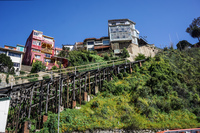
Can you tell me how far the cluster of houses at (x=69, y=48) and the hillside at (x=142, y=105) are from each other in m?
21.9

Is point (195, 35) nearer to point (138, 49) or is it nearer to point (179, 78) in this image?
point (138, 49)

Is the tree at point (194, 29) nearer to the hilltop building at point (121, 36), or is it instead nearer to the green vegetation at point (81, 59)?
the hilltop building at point (121, 36)

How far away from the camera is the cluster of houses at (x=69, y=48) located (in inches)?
1822

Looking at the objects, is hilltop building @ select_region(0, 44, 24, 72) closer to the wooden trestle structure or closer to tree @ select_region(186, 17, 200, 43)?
the wooden trestle structure

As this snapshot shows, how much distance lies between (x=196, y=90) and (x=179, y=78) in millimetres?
3165

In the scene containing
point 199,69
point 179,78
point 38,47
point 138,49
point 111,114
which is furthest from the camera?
point 138,49

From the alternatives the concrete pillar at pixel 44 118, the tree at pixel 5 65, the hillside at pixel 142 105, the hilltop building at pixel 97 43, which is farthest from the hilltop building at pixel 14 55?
the hillside at pixel 142 105

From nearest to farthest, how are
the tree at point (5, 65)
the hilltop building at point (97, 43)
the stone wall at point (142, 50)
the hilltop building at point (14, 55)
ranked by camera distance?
the tree at point (5, 65), the hilltop building at point (14, 55), the stone wall at point (142, 50), the hilltop building at point (97, 43)

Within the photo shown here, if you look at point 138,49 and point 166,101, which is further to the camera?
point 138,49

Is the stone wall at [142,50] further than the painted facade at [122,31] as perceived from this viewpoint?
No

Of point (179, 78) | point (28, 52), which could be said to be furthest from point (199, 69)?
point (28, 52)

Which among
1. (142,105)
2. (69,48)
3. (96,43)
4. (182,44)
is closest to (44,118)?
(142,105)

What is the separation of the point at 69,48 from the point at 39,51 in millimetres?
9120

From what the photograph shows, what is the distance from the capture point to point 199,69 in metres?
33.9
